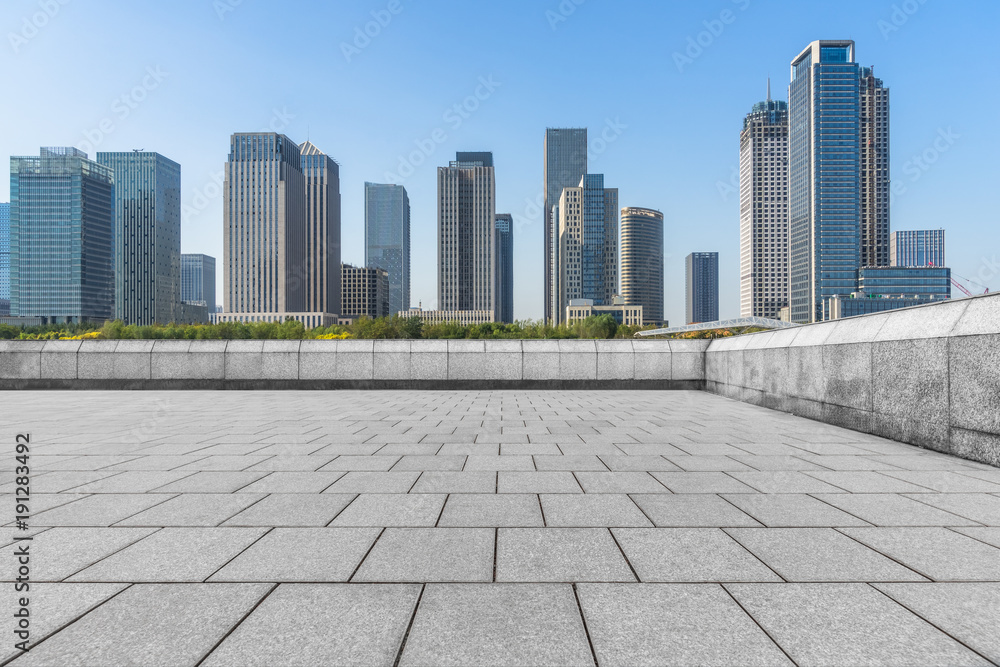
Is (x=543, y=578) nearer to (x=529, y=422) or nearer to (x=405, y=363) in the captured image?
(x=529, y=422)

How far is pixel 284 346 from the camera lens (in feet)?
49.0

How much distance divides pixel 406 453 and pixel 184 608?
3682 mm

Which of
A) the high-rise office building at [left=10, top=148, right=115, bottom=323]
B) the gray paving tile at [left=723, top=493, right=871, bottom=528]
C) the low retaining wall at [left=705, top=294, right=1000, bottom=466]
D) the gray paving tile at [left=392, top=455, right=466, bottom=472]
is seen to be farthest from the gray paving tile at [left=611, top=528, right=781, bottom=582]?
the high-rise office building at [left=10, top=148, right=115, bottom=323]

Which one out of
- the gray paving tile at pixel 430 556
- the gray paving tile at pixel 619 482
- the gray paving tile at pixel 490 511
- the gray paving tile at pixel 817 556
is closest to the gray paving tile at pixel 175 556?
the gray paving tile at pixel 430 556

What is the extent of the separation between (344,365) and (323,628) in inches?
509

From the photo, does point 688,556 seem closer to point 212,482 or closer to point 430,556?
point 430,556

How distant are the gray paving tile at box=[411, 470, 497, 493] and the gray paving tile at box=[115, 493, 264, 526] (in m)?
1.44

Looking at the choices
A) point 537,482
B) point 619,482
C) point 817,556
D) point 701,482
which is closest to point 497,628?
point 817,556

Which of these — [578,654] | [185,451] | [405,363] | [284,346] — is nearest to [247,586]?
[578,654]

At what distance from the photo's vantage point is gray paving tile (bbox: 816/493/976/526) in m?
3.79

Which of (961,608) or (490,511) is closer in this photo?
(961,608)

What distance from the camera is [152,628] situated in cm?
238

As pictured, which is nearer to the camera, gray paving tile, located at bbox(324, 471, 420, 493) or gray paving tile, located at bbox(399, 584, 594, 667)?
gray paving tile, located at bbox(399, 584, 594, 667)

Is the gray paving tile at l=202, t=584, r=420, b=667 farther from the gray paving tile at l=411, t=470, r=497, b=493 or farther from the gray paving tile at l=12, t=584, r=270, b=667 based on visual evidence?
the gray paving tile at l=411, t=470, r=497, b=493
